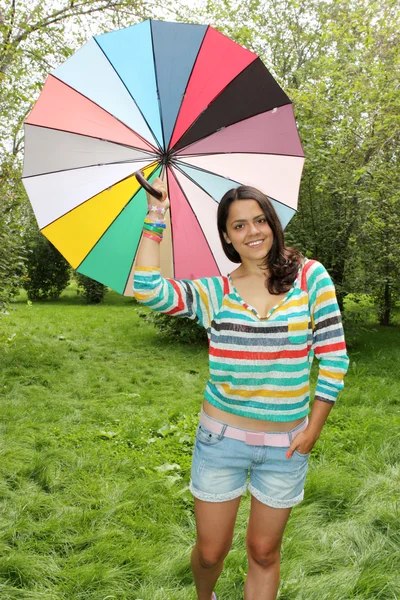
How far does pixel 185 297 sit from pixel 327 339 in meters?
0.63

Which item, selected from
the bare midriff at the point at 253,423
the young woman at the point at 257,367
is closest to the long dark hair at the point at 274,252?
the young woman at the point at 257,367

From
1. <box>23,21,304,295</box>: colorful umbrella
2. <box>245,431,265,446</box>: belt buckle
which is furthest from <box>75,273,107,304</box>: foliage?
<box>245,431,265,446</box>: belt buckle

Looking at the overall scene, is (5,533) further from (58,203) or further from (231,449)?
(58,203)

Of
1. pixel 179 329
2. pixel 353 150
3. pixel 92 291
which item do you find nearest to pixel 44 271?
pixel 92 291

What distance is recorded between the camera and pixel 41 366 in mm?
8172

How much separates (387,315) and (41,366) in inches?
349

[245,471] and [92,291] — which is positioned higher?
[245,471]

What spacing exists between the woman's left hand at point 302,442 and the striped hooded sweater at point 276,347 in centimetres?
8

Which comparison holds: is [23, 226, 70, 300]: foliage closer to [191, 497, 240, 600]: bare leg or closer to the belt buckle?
[191, 497, 240, 600]: bare leg

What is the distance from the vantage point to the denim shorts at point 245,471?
208 cm

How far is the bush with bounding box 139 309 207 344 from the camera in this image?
1069 cm

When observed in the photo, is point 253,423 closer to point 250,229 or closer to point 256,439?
point 256,439

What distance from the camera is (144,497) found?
3.83 m

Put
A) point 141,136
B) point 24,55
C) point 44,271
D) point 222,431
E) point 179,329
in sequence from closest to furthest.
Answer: point 222,431 → point 141,136 → point 24,55 → point 179,329 → point 44,271
